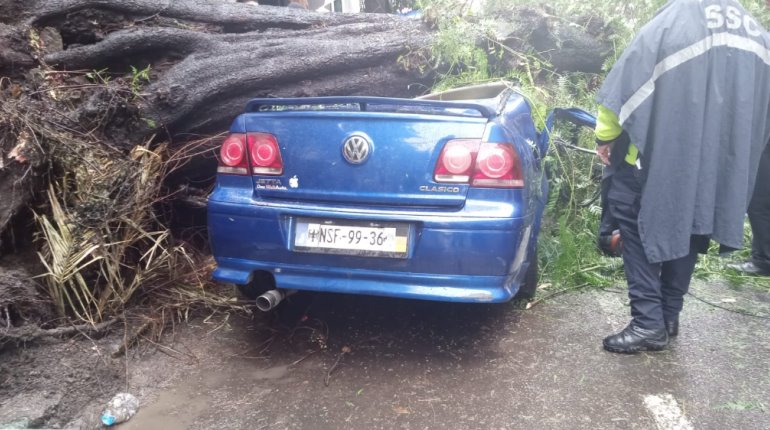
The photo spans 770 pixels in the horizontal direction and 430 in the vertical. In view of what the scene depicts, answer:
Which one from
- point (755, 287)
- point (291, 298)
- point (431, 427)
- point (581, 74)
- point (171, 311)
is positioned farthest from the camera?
point (581, 74)

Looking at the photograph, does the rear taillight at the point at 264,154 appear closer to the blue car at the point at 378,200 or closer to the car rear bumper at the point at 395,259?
the blue car at the point at 378,200

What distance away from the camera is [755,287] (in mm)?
3963

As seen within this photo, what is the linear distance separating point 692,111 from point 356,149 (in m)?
1.55

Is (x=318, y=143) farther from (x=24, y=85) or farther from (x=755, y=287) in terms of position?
(x=755, y=287)

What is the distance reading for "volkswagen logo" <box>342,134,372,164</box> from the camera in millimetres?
2736

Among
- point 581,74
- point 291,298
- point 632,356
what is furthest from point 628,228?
point 581,74

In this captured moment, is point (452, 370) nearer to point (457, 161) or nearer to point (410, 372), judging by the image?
point (410, 372)

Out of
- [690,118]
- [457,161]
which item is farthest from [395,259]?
[690,118]

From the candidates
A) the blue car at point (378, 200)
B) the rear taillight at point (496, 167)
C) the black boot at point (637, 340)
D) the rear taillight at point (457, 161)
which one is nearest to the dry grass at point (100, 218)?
the blue car at point (378, 200)

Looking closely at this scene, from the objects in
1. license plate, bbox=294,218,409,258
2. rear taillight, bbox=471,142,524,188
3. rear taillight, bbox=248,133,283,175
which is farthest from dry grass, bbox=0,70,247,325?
rear taillight, bbox=471,142,524,188

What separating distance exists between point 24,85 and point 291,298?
6.51 ft

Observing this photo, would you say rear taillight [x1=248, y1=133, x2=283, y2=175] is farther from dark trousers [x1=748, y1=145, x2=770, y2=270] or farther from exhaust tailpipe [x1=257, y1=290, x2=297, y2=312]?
dark trousers [x1=748, y1=145, x2=770, y2=270]

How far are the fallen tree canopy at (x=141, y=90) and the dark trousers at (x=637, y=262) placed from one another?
79.6 inches

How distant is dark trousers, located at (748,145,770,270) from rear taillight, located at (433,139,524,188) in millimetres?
2055
